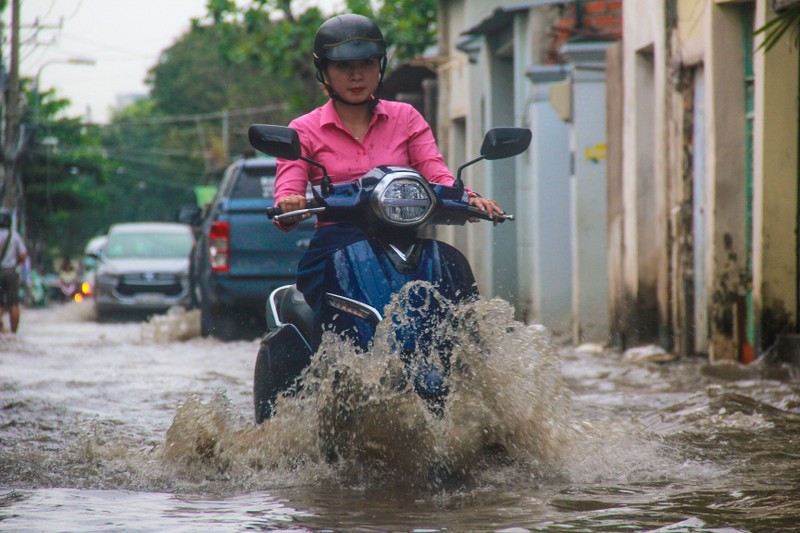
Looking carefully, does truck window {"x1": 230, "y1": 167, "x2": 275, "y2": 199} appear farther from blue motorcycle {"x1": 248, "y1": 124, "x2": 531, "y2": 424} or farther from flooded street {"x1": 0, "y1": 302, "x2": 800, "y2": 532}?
blue motorcycle {"x1": 248, "y1": 124, "x2": 531, "y2": 424}

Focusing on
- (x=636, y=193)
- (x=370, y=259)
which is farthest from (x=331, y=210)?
(x=636, y=193)

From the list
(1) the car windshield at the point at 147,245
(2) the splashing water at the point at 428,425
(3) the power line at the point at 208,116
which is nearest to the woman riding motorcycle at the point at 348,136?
(2) the splashing water at the point at 428,425

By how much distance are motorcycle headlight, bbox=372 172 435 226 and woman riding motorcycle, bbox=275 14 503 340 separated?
0.22 metres

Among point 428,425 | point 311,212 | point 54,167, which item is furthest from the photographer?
point 54,167

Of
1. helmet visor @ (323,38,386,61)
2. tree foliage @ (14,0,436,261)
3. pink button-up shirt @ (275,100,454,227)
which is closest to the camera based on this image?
helmet visor @ (323,38,386,61)

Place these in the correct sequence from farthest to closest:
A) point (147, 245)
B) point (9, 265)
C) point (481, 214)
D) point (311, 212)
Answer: point (147, 245) → point (9, 265) → point (481, 214) → point (311, 212)

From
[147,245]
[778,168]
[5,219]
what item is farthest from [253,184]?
[147,245]

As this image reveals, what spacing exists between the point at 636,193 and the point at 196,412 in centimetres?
793

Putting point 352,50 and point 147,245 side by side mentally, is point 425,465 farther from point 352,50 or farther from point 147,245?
point 147,245

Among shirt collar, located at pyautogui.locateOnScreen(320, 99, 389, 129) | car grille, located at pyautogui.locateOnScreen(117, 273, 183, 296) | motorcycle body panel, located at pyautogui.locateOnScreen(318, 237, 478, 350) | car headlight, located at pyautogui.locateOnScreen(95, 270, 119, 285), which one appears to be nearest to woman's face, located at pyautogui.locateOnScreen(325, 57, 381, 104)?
shirt collar, located at pyautogui.locateOnScreen(320, 99, 389, 129)

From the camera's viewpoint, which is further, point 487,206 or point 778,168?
point 778,168

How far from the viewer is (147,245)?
907 inches

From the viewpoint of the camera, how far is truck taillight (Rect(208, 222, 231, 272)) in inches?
527

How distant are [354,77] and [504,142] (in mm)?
672
